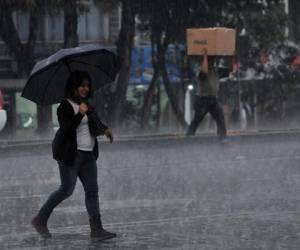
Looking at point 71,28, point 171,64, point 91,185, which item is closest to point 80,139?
point 91,185

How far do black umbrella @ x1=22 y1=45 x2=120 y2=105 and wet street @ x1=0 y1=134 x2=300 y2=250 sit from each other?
128 cm

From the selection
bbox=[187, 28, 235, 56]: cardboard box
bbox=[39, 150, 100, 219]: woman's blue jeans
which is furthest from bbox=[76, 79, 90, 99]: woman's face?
bbox=[187, 28, 235, 56]: cardboard box

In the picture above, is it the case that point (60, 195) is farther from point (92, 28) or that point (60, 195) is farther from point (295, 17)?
point (92, 28)

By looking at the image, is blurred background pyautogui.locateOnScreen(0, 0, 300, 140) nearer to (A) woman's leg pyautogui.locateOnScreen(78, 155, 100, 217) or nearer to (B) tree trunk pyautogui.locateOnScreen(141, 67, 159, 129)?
(B) tree trunk pyautogui.locateOnScreen(141, 67, 159, 129)

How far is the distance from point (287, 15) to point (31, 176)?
809 inches

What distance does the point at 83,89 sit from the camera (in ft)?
34.9

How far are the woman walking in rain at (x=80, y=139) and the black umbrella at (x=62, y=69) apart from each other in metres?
0.38

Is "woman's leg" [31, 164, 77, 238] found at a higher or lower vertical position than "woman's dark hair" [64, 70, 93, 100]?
lower

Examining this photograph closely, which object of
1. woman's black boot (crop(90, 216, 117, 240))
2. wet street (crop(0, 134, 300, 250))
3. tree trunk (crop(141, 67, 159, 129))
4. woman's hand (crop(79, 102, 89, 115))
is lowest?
tree trunk (crop(141, 67, 159, 129))

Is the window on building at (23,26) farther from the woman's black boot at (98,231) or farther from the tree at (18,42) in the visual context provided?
the woman's black boot at (98,231)

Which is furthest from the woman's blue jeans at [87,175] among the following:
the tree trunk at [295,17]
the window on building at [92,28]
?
the window on building at [92,28]

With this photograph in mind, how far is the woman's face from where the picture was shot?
10.6 m

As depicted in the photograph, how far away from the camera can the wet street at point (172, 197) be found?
10.7m

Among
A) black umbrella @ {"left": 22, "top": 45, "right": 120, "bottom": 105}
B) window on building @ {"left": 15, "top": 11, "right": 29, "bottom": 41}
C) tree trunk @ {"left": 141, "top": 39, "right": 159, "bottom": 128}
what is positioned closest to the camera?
black umbrella @ {"left": 22, "top": 45, "right": 120, "bottom": 105}
